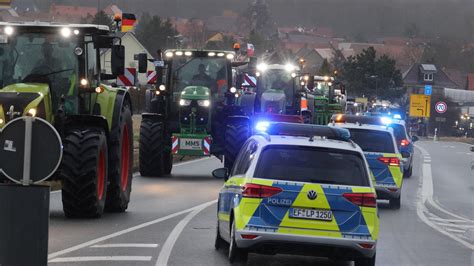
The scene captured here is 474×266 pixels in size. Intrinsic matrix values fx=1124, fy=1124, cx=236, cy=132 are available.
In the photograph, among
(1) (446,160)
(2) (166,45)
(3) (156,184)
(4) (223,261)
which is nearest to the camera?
(4) (223,261)

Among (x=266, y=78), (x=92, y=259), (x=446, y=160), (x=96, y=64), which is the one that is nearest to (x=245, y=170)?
(x=92, y=259)

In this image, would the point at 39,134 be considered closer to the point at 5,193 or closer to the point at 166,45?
the point at 5,193

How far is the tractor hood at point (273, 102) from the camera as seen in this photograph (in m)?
40.7

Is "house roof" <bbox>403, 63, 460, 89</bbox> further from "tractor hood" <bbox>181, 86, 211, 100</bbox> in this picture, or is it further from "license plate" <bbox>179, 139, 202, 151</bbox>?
"license plate" <bbox>179, 139, 202, 151</bbox>

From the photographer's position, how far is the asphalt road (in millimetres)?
13523

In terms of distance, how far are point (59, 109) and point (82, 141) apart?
2.14ft

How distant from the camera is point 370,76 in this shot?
143m

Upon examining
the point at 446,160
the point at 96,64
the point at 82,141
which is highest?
the point at 96,64

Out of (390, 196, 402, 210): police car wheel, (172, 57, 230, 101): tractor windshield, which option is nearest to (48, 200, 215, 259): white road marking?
(390, 196, 402, 210): police car wheel

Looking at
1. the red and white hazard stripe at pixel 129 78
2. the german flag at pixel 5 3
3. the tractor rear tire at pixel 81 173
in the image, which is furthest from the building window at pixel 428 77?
the tractor rear tire at pixel 81 173

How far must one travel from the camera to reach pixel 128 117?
19.9 metres

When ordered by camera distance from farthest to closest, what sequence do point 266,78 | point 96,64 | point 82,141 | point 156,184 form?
point 266,78
point 156,184
point 96,64
point 82,141

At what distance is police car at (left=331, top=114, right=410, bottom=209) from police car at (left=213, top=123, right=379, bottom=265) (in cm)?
1040

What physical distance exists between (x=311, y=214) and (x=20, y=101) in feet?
20.2
